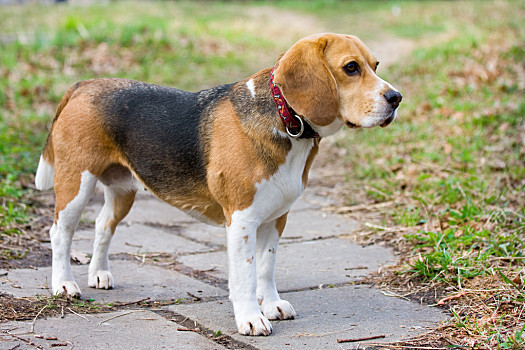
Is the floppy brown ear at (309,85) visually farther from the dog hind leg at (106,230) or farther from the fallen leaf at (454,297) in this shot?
the dog hind leg at (106,230)

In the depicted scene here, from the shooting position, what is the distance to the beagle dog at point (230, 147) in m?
3.22

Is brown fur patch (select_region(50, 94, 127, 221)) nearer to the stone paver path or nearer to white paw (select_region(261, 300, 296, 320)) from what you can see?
the stone paver path

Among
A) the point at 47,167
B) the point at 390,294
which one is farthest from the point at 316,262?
the point at 47,167

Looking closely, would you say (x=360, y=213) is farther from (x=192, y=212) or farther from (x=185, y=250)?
(x=192, y=212)

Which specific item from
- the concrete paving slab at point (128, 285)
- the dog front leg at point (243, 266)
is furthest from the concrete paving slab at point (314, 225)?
the dog front leg at point (243, 266)

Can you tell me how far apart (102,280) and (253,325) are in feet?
3.78

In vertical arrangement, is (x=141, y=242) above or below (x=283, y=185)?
below

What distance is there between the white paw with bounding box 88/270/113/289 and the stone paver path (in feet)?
0.14

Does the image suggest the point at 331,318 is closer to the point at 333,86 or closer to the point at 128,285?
the point at 333,86

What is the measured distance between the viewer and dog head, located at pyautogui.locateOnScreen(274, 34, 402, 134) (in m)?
3.16

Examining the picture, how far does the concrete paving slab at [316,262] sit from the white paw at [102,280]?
612mm

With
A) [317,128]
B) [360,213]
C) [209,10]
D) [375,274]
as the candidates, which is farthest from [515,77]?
[209,10]

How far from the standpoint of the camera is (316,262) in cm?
442

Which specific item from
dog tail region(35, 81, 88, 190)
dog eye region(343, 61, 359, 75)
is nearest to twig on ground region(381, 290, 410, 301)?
dog eye region(343, 61, 359, 75)
